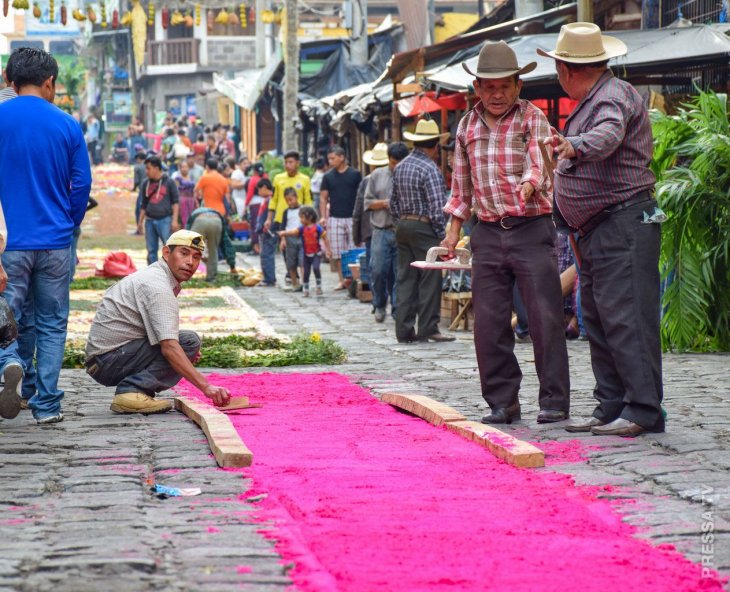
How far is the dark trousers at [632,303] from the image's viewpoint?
7.04m

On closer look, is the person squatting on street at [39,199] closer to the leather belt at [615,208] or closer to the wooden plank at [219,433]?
→ the wooden plank at [219,433]

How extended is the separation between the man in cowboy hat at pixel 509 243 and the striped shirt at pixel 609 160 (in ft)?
1.19

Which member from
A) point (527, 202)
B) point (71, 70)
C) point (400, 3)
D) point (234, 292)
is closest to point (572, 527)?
point (527, 202)

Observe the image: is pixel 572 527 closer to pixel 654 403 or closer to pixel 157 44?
pixel 654 403

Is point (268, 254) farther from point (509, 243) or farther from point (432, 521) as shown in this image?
point (432, 521)

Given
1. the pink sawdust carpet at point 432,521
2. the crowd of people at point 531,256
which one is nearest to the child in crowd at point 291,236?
the crowd of people at point 531,256

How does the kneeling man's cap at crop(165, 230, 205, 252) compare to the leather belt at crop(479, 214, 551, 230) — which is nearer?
the leather belt at crop(479, 214, 551, 230)

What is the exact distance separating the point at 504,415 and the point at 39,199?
2.98 metres

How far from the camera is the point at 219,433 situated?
22.4 feet

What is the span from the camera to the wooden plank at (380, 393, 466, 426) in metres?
7.52

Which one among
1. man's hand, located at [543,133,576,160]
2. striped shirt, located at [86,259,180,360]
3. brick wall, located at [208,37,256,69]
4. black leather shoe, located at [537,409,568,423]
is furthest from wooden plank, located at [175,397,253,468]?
brick wall, located at [208,37,256,69]

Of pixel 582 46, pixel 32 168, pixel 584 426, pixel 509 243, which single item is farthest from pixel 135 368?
pixel 582 46

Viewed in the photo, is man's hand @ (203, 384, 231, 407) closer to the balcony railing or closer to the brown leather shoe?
the brown leather shoe

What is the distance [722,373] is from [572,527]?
546cm
